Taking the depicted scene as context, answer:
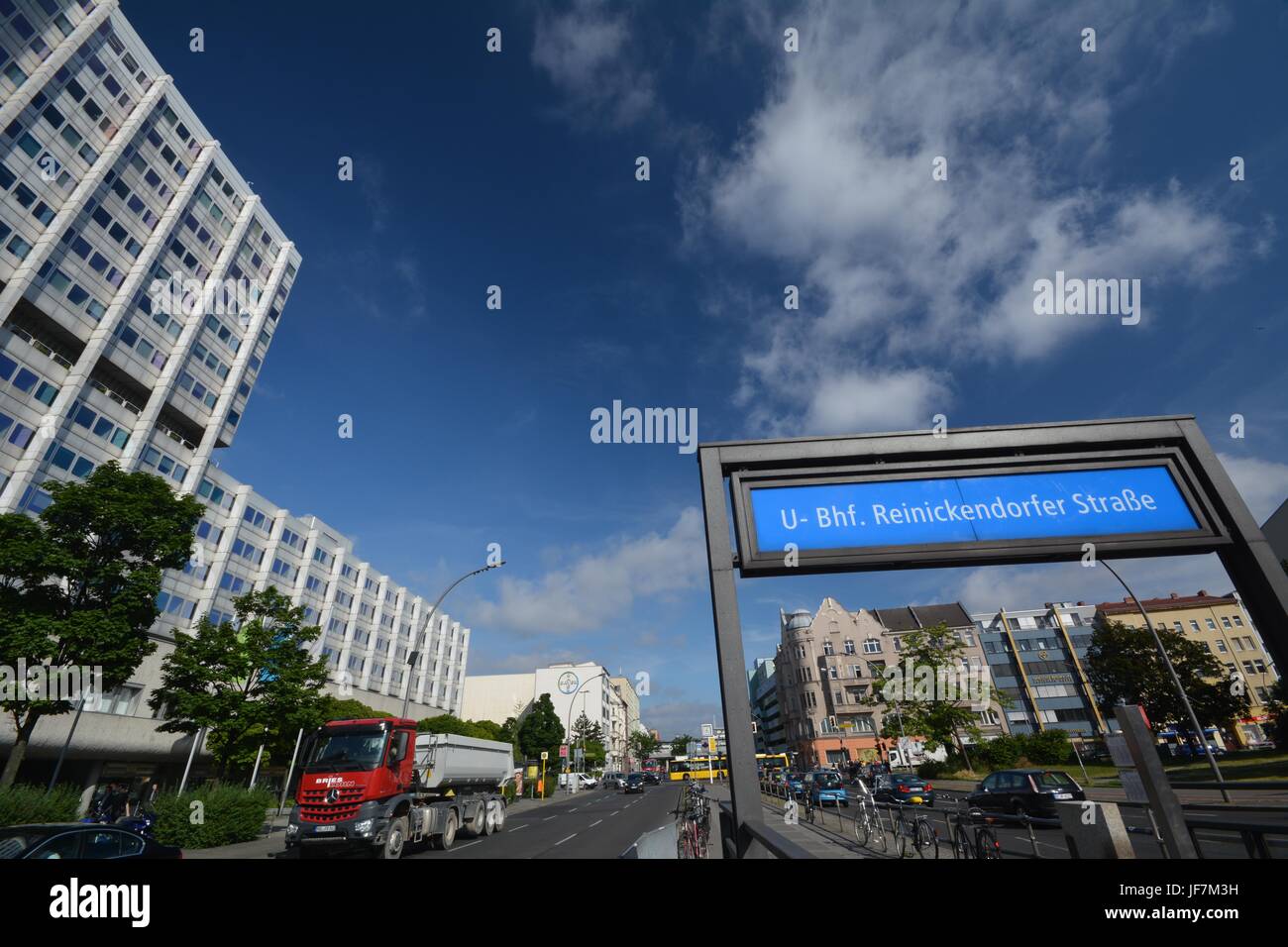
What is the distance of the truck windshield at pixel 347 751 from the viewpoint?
13.9 meters

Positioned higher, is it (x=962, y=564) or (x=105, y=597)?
(x=105, y=597)

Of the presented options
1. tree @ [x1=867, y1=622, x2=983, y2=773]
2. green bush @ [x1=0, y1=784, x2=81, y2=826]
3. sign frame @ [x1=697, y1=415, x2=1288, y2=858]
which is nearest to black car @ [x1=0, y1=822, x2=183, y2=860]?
green bush @ [x1=0, y1=784, x2=81, y2=826]

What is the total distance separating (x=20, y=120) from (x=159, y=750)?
122 ft

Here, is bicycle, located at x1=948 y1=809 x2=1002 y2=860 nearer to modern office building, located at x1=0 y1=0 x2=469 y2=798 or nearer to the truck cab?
the truck cab

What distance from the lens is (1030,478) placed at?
22.9 ft

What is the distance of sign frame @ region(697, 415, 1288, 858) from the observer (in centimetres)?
609

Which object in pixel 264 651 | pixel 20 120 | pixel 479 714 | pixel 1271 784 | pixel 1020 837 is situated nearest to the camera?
pixel 1271 784

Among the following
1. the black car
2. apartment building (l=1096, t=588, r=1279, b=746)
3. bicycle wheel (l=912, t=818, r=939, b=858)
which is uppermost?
apartment building (l=1096, t=588, r=1279, b=746)

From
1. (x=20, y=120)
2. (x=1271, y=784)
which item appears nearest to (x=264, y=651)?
(x=1271, y=784)

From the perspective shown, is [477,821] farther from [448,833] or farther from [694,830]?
[694,830]

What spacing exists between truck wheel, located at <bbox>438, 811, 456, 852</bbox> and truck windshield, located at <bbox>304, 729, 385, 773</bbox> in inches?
178

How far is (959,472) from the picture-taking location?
7.00 metres

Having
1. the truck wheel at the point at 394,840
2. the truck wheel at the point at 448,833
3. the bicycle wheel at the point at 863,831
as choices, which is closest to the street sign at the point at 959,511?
the bicycle wheel at the point at 863,831
